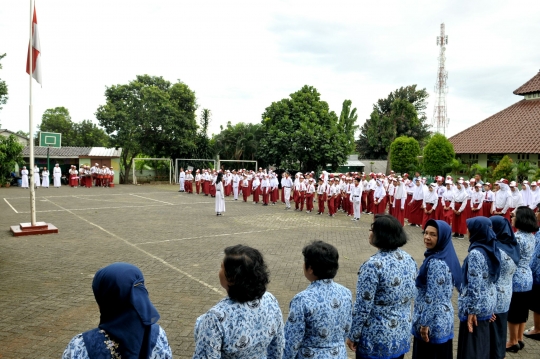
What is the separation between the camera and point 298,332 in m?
2.44

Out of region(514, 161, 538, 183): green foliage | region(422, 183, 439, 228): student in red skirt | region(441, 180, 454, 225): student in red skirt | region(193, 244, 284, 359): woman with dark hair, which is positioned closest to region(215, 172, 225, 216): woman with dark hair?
region(422, 183, 439, 228): student in red skirt

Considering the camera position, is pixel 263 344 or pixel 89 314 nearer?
pixel 263 344

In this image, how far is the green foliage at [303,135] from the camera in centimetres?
2627

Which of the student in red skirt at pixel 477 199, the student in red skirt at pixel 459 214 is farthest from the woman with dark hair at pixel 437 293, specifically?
the student in red skirt at pixel 477 199

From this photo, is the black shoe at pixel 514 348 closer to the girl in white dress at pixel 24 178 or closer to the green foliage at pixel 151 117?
the green foliage at pixel 151 117

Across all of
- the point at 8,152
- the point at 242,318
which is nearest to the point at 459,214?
the point at 242,318

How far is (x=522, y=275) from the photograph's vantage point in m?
4.43

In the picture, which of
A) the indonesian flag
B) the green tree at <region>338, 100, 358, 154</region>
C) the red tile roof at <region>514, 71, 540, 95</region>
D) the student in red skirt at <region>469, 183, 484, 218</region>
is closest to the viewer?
the indonesian flag

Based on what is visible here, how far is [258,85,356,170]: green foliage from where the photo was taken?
26.3 metres

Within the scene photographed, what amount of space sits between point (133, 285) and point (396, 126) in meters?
36.4

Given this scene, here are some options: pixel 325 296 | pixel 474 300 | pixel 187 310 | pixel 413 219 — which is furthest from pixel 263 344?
pixel 413 219

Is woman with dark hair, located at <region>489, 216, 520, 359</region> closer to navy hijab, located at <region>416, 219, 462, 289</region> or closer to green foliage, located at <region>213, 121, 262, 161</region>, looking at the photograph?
navy hijab, located at <region>416, 219, 462, 289</region>

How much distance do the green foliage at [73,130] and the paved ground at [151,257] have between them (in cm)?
3296

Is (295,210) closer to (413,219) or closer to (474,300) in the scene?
(413,219)
